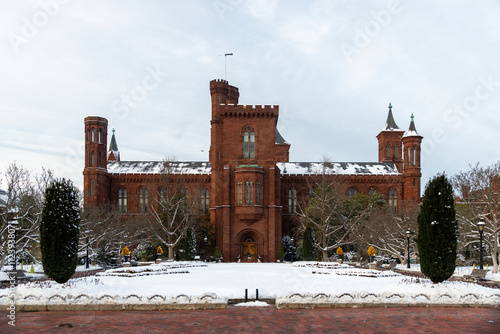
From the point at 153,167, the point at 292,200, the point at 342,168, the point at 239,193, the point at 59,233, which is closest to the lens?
the point at 59,233

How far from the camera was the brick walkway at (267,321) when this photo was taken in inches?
510

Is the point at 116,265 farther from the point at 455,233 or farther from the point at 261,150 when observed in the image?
the point at 455,233

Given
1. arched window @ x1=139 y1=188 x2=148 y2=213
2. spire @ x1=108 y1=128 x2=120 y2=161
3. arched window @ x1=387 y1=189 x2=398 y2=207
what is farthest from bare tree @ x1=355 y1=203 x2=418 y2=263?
spire @ x1=108 y1=128 x2=120 y2=161

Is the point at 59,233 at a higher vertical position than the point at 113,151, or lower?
lower

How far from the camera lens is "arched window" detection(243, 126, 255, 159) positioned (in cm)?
5422

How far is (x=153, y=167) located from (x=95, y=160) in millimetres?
8566

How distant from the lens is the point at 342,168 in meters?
69.1

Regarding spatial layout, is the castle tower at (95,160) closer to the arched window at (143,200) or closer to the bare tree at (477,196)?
the arched window at (143,200)

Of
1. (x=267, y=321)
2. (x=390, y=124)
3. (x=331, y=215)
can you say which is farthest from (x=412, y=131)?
(x=267, y=321)

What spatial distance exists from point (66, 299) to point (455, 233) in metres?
15.5

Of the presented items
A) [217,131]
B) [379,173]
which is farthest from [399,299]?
[379,173]

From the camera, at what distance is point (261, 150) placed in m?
54.1

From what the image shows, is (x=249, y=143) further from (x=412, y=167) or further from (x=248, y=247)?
(x=412, y=167)

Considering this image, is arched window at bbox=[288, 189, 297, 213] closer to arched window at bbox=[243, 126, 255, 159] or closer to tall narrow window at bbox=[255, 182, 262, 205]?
tall narrow window at bbox=[255, 182, 262, 205]
